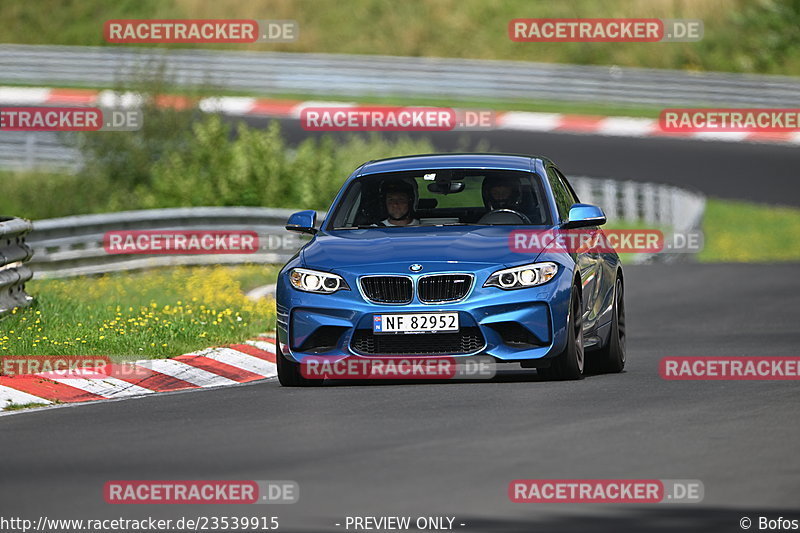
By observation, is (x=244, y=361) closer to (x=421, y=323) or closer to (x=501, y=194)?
(x=501, y=194)

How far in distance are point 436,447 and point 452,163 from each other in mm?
4459

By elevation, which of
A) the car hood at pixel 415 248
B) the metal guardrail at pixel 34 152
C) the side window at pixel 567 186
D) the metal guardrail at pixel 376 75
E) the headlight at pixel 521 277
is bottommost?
the headlight at pixel 521 277

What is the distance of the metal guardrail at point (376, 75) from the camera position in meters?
42.8

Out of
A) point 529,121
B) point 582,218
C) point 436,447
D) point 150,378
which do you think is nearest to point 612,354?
point 582,218

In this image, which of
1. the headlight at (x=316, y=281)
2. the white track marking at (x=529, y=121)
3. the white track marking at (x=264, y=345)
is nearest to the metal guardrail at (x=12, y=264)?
the white track marking at (x=264, y=345)

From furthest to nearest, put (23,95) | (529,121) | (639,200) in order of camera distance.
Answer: (23,95), (529,121), (639,200)

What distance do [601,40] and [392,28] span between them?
6171 millimetres

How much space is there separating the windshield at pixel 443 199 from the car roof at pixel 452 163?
0.06 metres

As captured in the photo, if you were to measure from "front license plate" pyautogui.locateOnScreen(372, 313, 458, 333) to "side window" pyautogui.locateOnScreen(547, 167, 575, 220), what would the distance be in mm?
1605

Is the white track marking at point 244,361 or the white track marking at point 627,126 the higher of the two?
the white track marking at point 627,126

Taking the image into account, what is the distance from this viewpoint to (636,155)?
1503 inches

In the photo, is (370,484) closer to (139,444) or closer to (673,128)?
(139,444)

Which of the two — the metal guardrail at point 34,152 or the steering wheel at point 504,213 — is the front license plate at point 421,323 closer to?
the steering wheel at point 504,213

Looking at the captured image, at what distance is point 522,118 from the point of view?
4212 centimetres
